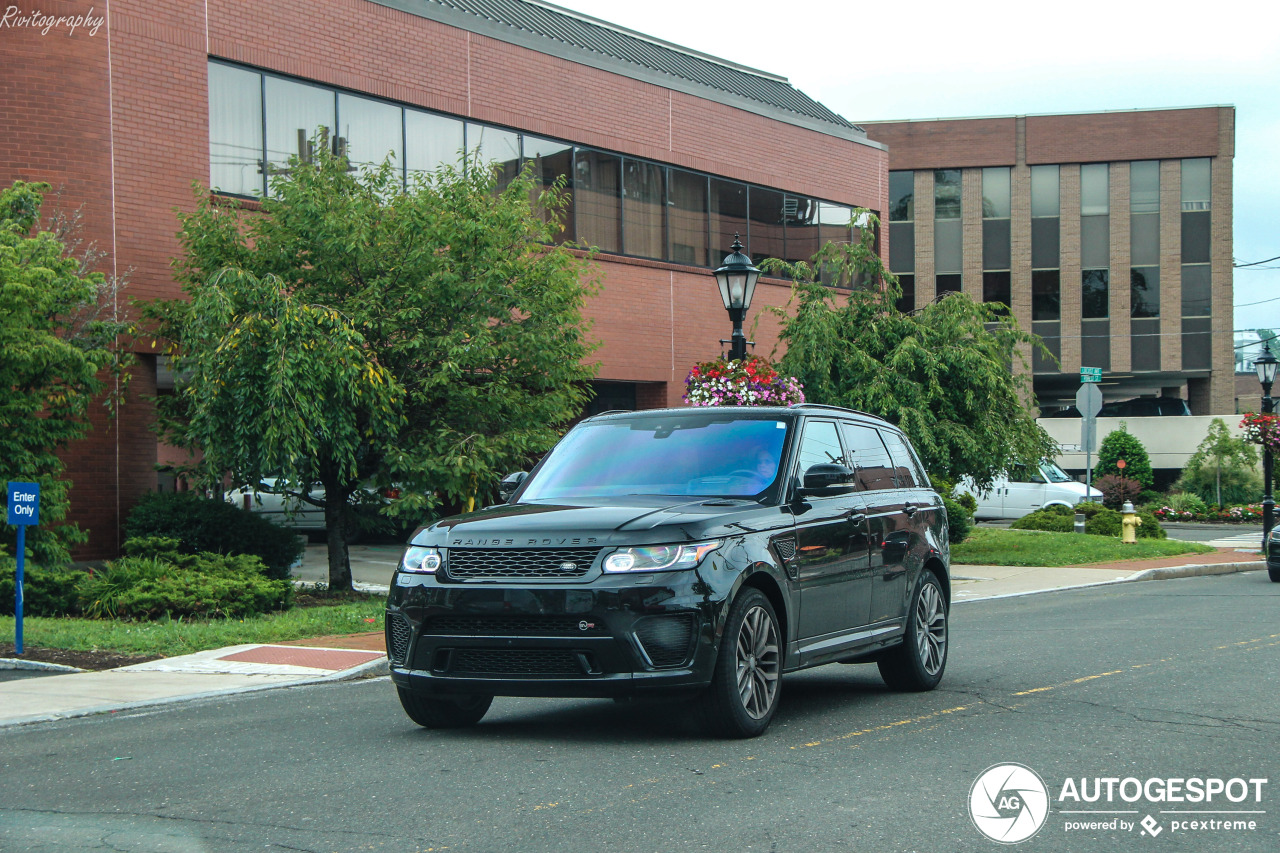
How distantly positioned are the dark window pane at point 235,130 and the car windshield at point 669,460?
38.7 feet

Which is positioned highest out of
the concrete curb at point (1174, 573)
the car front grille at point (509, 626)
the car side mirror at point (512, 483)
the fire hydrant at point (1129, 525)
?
the car side mirror at point (512, 483)

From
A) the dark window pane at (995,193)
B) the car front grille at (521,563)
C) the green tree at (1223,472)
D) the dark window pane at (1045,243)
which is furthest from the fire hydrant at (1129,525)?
the dark window pane at (995,193)

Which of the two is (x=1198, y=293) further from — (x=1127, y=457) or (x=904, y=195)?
(x=904, y=195)

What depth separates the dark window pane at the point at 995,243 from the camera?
48375 millimetres

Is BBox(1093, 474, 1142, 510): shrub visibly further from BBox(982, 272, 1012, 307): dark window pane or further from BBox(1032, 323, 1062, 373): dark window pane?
BBox(982, 272, 1012, 307): dark window pane

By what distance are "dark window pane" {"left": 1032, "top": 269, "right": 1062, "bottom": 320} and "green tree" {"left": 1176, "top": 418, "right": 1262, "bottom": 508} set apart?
10381 millimetres

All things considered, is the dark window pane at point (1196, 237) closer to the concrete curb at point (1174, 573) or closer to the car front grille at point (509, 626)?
the concrete curb at point (1174, 573)

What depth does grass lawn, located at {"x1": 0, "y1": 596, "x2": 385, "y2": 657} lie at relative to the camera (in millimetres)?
11672

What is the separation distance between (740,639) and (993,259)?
145 feet

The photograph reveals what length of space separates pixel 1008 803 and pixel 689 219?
2095 centimetres

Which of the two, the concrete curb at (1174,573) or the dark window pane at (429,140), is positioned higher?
the dark window pane at (429,140)

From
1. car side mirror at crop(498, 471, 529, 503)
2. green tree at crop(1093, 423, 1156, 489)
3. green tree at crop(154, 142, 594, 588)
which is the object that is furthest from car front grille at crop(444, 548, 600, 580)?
green tree at crop(1093, 423, 1156, 489)

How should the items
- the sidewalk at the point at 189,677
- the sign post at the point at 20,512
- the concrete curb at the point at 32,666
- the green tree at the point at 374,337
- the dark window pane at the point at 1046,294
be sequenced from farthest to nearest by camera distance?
the dark window pane at the point at 1046,294, the green tree at the point at 374,337, the sign post at the point at 20,512, the concrete curb at the point at 32,666, the sidewalk at the point at 189,677

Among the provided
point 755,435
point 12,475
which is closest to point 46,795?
point 755,435
